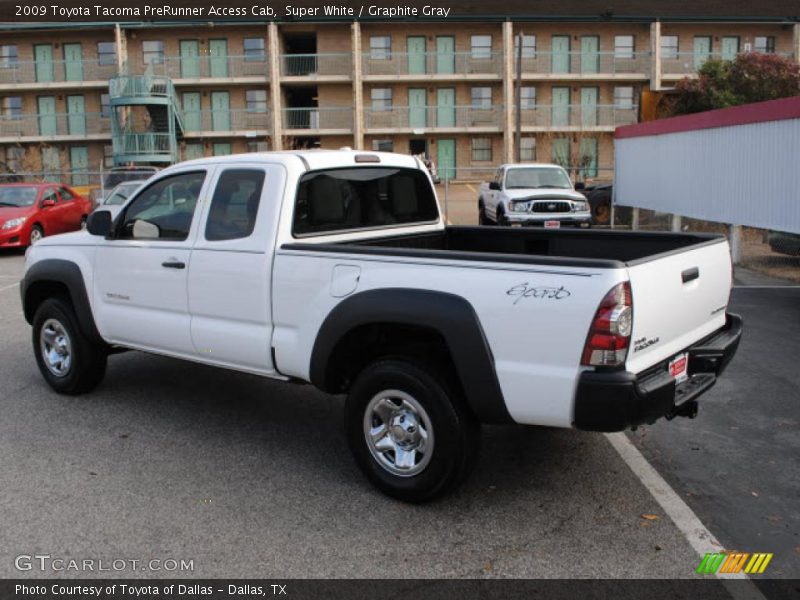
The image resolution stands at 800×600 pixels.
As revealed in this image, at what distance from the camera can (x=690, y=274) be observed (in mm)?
4262

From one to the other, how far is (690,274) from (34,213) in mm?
16606

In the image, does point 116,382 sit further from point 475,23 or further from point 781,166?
point 475,23

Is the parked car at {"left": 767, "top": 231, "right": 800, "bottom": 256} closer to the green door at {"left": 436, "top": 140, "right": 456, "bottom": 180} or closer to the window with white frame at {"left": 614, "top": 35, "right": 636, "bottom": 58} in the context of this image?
the green door at {"left": 436, "top": 140, "right": 456, "bottom": 180}

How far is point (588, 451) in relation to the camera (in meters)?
5.16

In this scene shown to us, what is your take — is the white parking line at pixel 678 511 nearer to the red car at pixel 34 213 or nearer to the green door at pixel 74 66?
the red car at pixel 34 213

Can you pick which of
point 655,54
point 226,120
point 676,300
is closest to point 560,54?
point 655,54

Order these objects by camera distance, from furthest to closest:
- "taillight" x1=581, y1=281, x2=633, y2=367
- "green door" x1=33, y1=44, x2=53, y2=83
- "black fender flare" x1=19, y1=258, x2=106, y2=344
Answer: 1. "green door" x1=33, y1=44, x2=53, y2=83
2. "black fender flare" x1=19, y1=258, x2=106, y2=344
3. "taillight" x1=581, y1=281, x2=633, y2=367

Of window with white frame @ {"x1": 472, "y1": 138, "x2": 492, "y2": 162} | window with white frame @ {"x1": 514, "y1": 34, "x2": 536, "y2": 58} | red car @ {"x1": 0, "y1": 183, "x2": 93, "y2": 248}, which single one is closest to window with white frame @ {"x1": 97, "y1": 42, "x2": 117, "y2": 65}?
window with white frame @ {"x1": 472, "y1": 138, "x2": 492, "y2": 162}

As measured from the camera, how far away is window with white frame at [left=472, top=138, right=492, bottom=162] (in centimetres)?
4462

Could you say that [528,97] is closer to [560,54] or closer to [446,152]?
[560,54]

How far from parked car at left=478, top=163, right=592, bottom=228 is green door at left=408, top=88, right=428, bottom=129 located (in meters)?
25.6

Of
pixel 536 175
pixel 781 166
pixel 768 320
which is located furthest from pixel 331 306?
pixel 536 175

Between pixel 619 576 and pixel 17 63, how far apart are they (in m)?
48.9

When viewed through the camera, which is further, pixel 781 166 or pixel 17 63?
pixel 17 63
